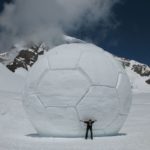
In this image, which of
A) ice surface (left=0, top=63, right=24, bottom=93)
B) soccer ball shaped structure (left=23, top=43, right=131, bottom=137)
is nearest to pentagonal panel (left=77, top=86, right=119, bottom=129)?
soccer ball shaped structure (left=23, top=43, right=131, bottom=137)

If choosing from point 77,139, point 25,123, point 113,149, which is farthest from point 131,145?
point 25,123

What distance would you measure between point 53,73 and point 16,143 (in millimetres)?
2287

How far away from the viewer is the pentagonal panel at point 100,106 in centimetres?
1074

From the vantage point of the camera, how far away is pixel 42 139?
10.8m

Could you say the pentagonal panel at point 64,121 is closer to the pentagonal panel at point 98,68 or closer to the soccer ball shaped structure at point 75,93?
the soccer ball shaped structure at point 75,93

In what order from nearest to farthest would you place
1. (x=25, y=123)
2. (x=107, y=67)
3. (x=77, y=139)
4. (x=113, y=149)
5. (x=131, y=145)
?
(x=113, y=149)
(x=131, y=145)
(x=77, y=139)
(x=107, y=67)
(x=25, y=123)

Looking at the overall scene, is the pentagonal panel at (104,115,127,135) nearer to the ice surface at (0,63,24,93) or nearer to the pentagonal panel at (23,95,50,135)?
the pentagonal panel at (23,95,50,135)

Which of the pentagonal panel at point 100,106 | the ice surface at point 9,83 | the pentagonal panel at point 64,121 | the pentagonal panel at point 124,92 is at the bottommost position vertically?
the pentagonal panel at point 64,121

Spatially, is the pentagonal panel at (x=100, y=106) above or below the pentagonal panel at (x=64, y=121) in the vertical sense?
above

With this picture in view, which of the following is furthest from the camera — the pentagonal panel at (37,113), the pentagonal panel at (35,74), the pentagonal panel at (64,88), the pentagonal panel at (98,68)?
the pentagonal panel at (35,74)

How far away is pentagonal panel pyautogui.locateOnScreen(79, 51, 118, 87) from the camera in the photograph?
10922 mm

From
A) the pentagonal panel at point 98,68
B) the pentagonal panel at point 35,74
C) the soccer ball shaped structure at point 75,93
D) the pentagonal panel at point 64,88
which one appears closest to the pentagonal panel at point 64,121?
the soccer ball shaped structure at point 75,93

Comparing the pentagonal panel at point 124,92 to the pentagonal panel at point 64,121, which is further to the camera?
the pentagonal panel at point 124,92

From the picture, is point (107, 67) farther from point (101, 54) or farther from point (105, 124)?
point (105, 124)
